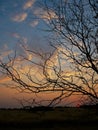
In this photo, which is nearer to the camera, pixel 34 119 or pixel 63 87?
pixel 63 87

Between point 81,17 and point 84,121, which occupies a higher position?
point 81,17

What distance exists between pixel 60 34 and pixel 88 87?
243cm

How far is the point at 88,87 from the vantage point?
1224cm

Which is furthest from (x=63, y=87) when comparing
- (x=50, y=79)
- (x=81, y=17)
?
(x=81, y=17)

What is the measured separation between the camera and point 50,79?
12.2 meters

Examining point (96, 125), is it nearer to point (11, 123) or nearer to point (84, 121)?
point (84, 121)

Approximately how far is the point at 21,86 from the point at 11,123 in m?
3.76

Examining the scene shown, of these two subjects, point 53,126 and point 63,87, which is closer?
point 63,87

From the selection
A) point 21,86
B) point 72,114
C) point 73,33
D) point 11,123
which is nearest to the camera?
point 21,86

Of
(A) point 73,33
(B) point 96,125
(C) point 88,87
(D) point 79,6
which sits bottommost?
(B) point 96,125

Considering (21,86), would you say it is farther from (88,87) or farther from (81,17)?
(81,17)

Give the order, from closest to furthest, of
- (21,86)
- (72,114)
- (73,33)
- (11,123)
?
1. (21,86)
2. (73,33)
3. (11,123)
4. (72,114)

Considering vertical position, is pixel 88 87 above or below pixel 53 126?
above

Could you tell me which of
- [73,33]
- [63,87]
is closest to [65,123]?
[63,87]
